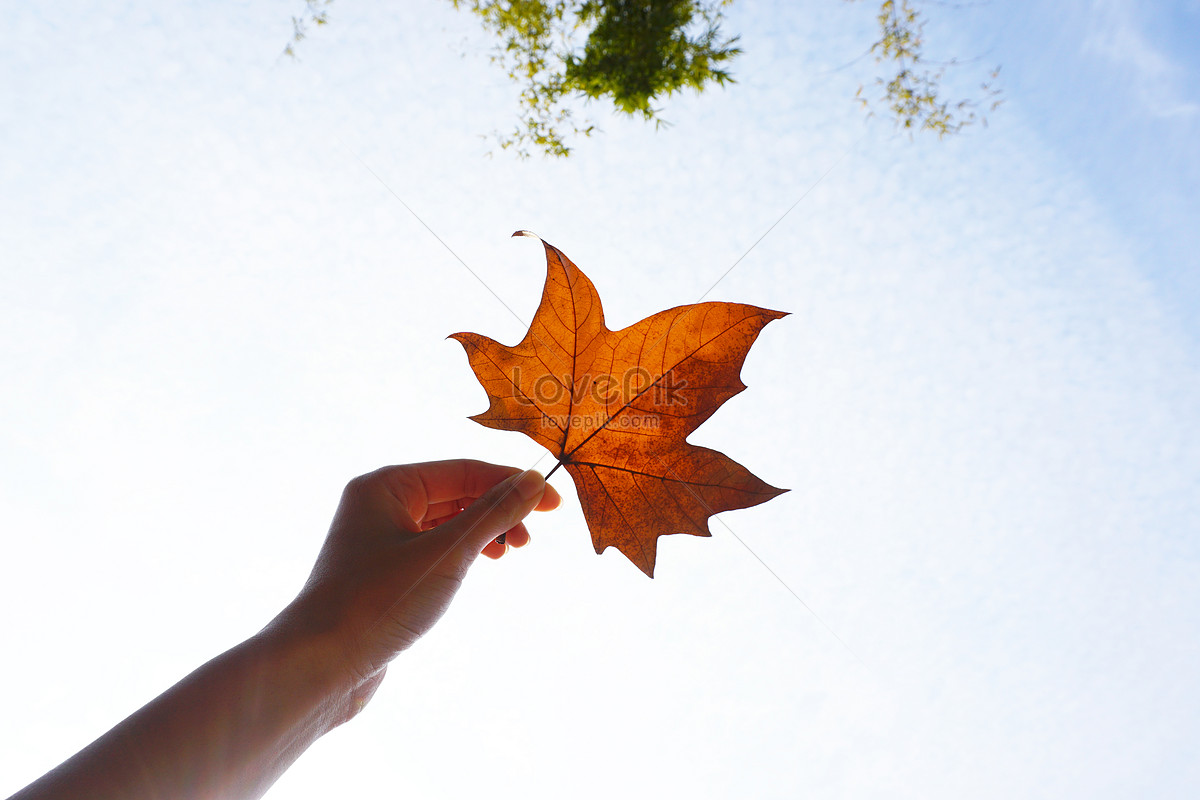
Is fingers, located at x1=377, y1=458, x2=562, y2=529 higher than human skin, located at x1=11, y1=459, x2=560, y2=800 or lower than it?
higher

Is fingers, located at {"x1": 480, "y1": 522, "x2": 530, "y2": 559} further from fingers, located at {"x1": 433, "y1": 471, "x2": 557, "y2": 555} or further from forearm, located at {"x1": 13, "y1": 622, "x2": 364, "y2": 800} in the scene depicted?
forearm, located at {"x1": 13, "y1": 622, "x2": 364, "y2": 800}

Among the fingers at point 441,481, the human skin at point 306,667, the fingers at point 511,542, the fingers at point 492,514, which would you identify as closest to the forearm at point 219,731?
the human skin at point 306,667

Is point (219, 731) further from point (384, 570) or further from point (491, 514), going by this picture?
point (491, 514)

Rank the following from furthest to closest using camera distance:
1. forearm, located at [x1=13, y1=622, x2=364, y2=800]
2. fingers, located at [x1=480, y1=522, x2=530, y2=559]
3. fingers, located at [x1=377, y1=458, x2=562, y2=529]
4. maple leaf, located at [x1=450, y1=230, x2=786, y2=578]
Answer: fingers, located at [x1=480, y1=522, x2=530, y2=559], fingers, located at [x1=377, y1=458, x2=562, y2=529], maple leaf, located at [x1=450, y1=230, x2=786, y2=578], forearm, located at [x1=13, y1=622, x2=364, y2=800]

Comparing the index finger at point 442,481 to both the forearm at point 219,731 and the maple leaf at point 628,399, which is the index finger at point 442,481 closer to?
the maple leaf at point 628,399

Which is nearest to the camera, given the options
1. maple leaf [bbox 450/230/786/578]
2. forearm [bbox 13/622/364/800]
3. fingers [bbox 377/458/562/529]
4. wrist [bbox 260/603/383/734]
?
forearm [bbox 13/622/364/800]

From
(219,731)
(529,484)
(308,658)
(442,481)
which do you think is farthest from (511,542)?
(219,731)

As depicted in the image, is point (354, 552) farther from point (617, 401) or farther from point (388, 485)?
point (617, 401)

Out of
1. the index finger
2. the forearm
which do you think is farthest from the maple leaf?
the forearm
